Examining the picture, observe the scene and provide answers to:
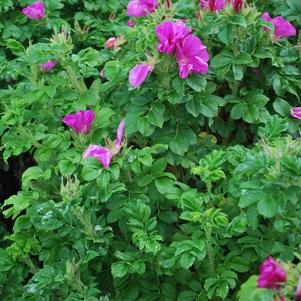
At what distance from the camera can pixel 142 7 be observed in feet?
7.67

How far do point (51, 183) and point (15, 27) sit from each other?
127 centimetres

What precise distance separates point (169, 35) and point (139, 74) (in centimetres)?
16

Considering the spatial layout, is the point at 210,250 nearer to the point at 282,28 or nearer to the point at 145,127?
the point at 145,127

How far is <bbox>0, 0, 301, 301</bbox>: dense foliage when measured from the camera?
5.90 ft

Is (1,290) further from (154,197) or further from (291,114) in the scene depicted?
(291,114)

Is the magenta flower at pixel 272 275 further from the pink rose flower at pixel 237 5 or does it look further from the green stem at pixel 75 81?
the green stem at pixel 75 81

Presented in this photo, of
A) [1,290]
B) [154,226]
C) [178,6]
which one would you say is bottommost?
[1,290]

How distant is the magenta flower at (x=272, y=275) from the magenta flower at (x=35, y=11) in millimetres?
2111

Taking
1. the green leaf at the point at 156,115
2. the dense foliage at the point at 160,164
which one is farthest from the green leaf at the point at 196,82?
the green leaf at the point at 156,115

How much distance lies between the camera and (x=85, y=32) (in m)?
3.03

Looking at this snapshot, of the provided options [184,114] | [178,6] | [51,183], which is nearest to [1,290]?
[51,183]

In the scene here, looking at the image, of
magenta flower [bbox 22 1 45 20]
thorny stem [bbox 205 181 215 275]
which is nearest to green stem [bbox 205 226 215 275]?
thorny stem [bbox 205 181 215 275]

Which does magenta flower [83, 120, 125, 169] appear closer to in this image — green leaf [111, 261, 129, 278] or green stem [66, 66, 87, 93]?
green leaf [111, 261, 129, 278]

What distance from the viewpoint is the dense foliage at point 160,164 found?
5.90 feet
